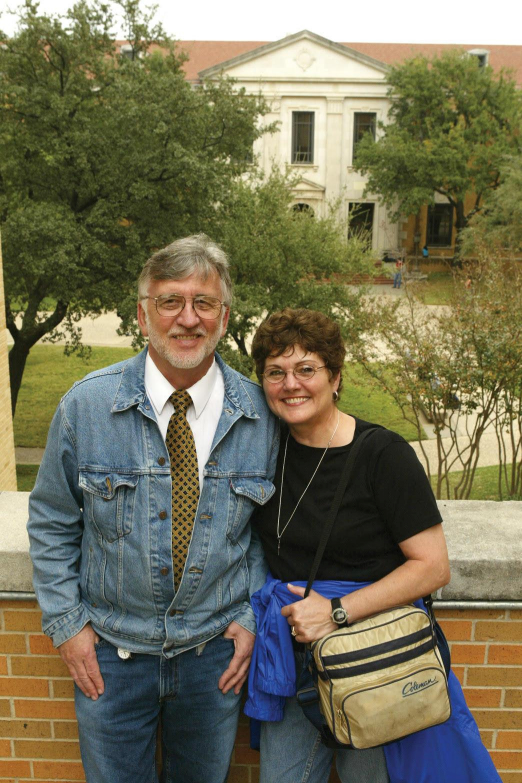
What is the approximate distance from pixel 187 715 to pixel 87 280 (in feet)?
43.9

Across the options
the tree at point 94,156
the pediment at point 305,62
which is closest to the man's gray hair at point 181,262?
the tree at point 94,156

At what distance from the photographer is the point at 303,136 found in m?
41.4

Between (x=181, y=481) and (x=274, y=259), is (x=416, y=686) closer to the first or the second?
(x=181, y=481)

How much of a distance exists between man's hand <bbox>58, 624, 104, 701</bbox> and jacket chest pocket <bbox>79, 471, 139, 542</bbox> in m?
0.33

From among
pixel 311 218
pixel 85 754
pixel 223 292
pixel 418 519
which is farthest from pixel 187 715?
pixel 311 218

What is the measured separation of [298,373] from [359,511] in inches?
19.0

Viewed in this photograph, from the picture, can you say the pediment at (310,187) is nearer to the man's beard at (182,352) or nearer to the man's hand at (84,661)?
the man's beard at (182,352)

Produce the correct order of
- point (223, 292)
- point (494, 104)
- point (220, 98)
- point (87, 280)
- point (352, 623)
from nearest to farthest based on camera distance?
point (352, 623) → point (223, 292) → point (87, 280) → point (220, 98) → point (494, 104)

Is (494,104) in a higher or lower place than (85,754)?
higher

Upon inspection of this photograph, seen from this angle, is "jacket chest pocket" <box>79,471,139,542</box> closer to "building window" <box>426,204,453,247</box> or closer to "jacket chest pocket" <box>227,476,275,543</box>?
"jacket chest pocket" <box>227,476,275,543</box>

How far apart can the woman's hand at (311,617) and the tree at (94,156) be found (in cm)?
1260

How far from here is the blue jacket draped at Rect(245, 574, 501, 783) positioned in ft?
6.84

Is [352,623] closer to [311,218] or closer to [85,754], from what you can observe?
[85,754]

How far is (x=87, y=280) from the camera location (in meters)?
14.7
